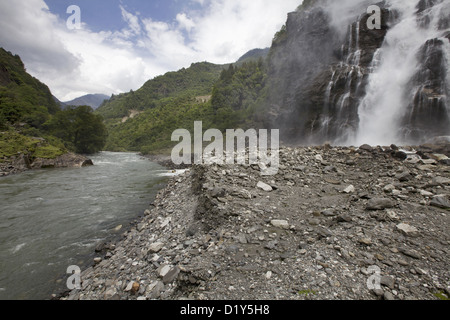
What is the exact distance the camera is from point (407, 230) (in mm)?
4520

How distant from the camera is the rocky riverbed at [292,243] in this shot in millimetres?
3495

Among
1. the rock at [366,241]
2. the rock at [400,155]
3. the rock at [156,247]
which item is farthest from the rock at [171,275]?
the rock at [400,155]

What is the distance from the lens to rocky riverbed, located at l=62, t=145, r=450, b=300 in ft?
11.5

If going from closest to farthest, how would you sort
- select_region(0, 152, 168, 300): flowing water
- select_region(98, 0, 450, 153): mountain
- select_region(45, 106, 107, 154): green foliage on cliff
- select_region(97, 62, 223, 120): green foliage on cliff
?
select_region(0, 152, 168, 300): flowing water → select_region(98, 0, 450, 153): mountain → select_region(45, 106, 107, 154): green foliage on cliff → select_region(97, 62, 223, 120): green foliage on cliff

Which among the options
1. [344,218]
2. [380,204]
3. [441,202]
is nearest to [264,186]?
[344,218]

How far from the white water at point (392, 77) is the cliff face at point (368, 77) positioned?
9cm

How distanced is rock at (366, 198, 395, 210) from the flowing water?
9.32m

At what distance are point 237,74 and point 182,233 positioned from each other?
74.1m

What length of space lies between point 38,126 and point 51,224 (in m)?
39.9

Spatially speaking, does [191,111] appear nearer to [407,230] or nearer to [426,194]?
[426,194]

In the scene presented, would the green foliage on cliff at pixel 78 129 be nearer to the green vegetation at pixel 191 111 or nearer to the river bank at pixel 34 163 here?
the green vegetation at pixel 191 111

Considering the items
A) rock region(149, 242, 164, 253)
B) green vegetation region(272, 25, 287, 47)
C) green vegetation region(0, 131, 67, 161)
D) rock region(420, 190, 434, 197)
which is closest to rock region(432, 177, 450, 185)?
rock region(420, 190, 434, 197)

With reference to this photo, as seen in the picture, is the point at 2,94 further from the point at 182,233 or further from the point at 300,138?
the point at 300,138

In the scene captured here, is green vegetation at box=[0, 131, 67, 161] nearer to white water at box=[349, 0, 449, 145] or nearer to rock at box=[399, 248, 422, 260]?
rock at box=[399, 248, 422, 260]
